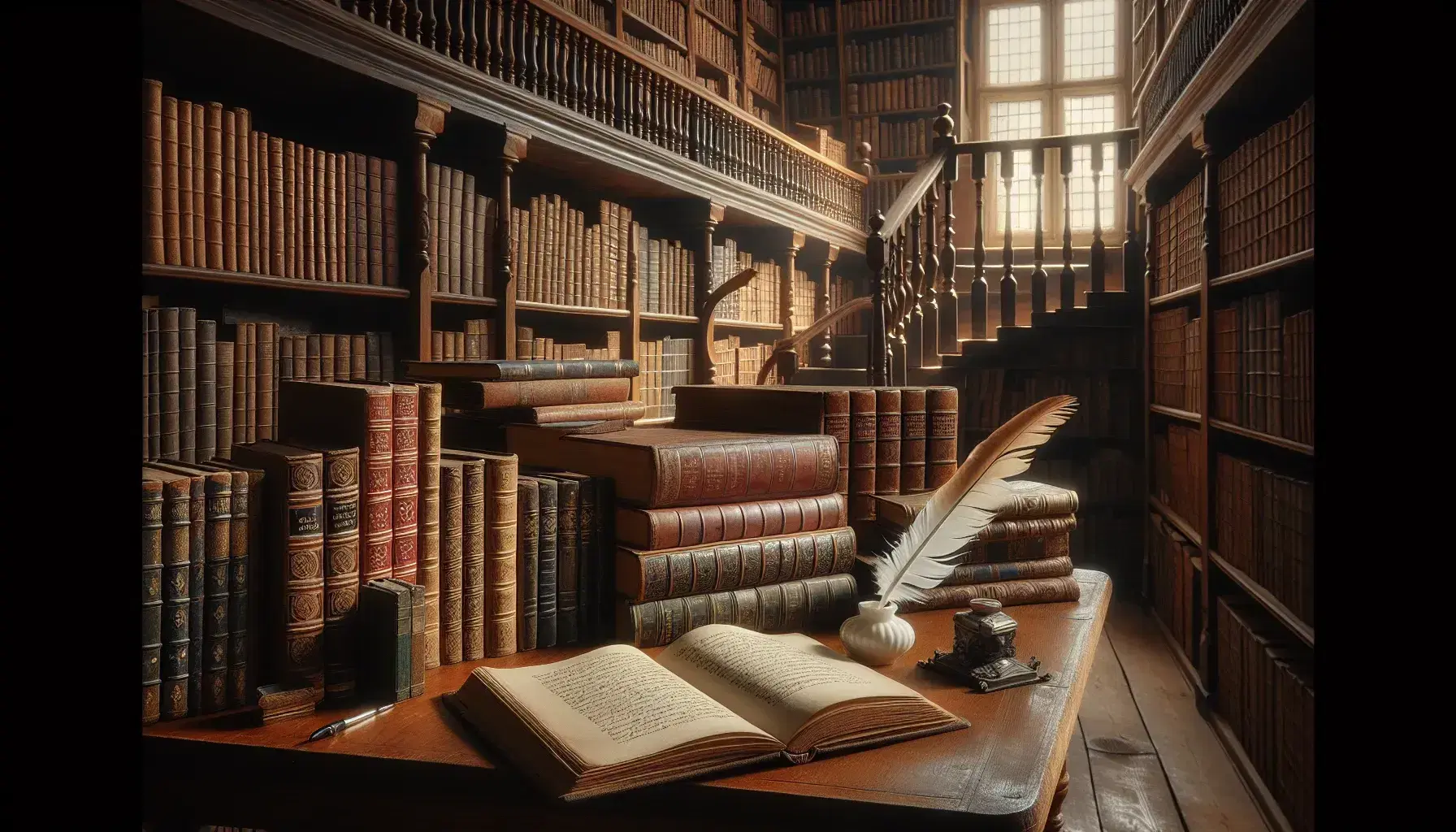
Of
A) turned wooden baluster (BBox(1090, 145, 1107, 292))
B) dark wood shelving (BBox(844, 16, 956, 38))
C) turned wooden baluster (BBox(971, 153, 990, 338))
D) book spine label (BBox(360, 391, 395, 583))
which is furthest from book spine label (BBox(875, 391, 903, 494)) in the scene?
dark wood shelving (BBox(844, 16, 956, 38))

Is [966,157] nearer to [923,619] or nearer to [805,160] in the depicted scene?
[805,160]

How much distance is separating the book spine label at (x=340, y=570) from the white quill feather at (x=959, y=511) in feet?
2.08

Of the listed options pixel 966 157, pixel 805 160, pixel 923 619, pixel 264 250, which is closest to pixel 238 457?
pixel 923 619

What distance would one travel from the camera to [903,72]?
29.7ft

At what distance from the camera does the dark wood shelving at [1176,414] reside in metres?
3.92

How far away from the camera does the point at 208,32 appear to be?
8.84 feet

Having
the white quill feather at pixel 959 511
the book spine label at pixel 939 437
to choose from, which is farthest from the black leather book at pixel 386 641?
the book spine label at pixel 939 437

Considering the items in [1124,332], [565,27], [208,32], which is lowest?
[1124,332]

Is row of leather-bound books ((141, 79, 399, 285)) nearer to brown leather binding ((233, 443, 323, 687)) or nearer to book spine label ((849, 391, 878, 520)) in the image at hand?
brown leather binding ((233, 443, 323, 687))

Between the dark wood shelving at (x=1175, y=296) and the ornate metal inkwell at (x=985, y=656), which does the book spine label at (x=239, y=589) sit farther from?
the dark wood shelving at (x=1175, y=296)

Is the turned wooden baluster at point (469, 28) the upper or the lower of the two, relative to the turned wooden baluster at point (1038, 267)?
upper

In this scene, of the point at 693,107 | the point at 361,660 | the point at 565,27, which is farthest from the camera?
the point at 693,107

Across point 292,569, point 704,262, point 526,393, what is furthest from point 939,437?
point 704,262

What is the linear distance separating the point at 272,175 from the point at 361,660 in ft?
7.30
